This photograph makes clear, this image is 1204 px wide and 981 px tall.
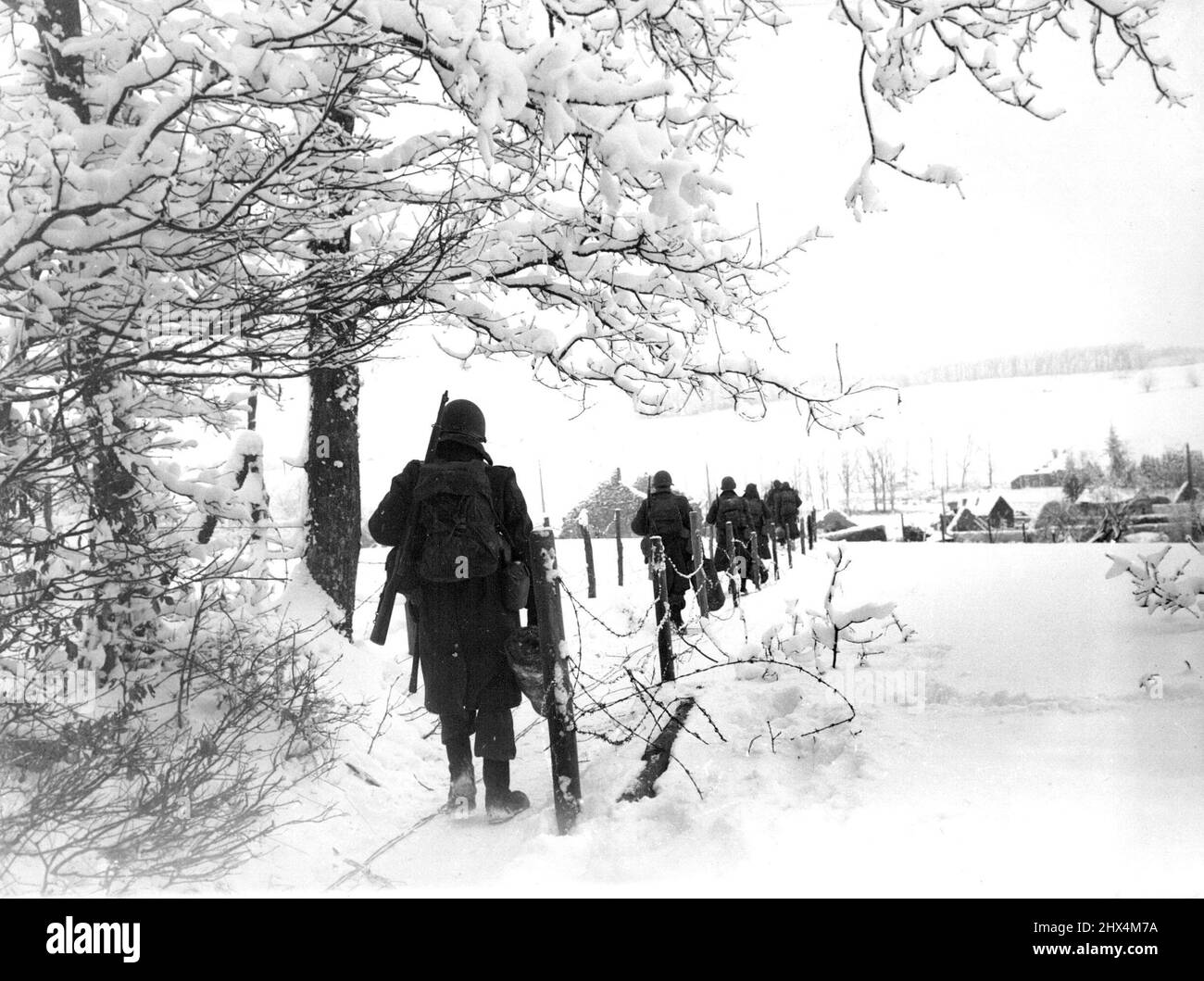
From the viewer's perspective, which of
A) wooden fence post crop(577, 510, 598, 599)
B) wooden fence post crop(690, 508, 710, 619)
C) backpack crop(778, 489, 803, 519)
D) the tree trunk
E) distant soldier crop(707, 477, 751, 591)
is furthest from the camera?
backpack crop(778, 489, 803, 519)

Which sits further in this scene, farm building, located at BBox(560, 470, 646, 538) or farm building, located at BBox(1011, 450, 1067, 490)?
farm building, located at BBox(560, 470, 646, 538)

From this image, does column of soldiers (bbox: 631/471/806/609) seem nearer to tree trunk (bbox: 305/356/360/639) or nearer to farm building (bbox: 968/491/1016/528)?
tree trunk (bbox: 305/356/360/639)

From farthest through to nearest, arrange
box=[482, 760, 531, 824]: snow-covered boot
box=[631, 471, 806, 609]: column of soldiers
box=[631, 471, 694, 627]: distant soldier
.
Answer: box=[631, 471, 806, 609]: column of soldiers, box=[631, 471, 694, 627]: distant soldier, box=[482, 760, 531, 824]: snow-covered boot

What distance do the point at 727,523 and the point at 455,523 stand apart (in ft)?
25.1

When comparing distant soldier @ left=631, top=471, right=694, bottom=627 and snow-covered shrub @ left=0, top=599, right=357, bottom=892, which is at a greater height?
distant soldier @ left=631, top=471, right=694, bottom=627

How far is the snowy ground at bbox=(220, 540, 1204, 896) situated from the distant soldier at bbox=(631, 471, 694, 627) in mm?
3482

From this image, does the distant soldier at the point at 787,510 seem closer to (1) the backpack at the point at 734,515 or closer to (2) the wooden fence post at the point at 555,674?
(1) the backpack at the point at 734,515

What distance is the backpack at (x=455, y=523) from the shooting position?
335 centimetres

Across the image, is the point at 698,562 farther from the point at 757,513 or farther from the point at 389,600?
the point at 389,600

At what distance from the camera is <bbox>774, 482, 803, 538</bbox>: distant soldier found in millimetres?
11844

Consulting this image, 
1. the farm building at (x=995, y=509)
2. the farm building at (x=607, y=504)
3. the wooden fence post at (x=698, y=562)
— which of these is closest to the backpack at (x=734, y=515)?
the wooden fence post at (x=698, y=562)
